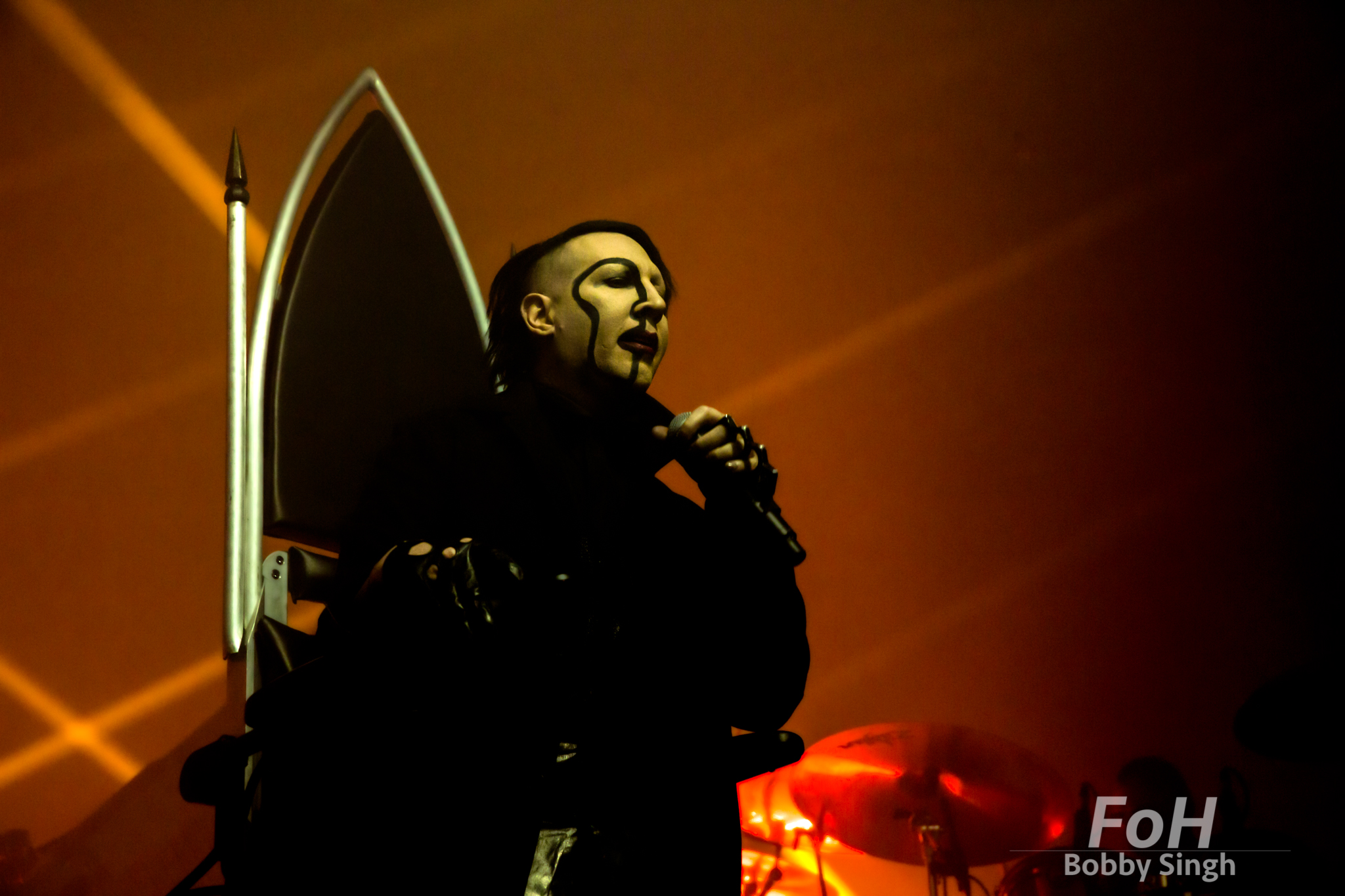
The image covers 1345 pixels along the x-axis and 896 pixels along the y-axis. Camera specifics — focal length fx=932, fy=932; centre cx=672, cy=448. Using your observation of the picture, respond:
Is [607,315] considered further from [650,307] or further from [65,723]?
[65,723]

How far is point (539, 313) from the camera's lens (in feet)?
3.26

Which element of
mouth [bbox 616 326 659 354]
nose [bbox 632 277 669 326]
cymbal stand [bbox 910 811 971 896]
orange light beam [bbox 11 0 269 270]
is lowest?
cymbal stand [bbox 910 811 971 896]

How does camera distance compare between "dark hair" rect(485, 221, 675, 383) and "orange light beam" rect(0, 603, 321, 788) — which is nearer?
"dark hair" rect(485, 221, 675, 383)

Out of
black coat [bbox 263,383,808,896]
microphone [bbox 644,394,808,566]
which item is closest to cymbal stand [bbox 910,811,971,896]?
black coat [bbox 263,383,808,896]

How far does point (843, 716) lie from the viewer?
1.63 m

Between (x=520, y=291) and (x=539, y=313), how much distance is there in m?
0.07

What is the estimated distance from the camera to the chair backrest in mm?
994

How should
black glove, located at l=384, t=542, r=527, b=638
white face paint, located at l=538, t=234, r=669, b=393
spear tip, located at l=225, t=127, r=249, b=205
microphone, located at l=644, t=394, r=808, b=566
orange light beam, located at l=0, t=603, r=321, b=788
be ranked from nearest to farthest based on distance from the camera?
black glove, located at l=384, t=542, r=527, b=638, microphone, located at l=644, t=394, r=808, b=566, white face paint, located at l=538, t=234, r=669, b=393, spear tip, located at l=225, t=127, r=249, b=205, orange light beam, located at l=0, t=603, r=321, b=788

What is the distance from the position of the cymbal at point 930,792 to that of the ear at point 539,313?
0.84 m

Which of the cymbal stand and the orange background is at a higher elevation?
the orange background

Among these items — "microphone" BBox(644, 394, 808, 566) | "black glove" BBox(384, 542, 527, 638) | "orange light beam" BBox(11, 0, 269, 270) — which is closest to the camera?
"black glove" BBox(384, 542, 527, 638)

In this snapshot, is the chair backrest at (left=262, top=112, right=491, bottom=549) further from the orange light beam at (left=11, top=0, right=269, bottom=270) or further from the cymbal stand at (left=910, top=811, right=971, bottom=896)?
the cymbal stand at (left=910, top=811, right=971, bottom=896)

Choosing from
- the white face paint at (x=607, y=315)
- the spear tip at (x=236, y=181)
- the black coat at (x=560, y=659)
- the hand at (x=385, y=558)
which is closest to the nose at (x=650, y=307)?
the white face paint at (x=607, y=315)

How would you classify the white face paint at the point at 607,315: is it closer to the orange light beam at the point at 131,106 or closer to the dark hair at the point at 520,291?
the dark hair at the point at 520,291
